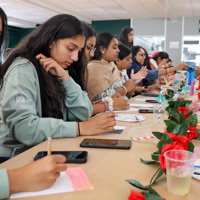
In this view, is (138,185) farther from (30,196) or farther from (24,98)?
(24,98)

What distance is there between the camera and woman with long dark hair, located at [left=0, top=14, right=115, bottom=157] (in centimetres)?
112

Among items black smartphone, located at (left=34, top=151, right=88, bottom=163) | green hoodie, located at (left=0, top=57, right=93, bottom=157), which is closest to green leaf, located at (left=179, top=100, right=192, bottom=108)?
Answer: green hoodie, located at (left=0, top=57, right=93, bottom=157)

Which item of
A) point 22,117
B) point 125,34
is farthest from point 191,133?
point 125,34

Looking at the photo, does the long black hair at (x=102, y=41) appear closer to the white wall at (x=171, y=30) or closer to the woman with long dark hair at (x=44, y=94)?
the woman with long dark hair at (x=44, y=94)

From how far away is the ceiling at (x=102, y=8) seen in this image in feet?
23.5

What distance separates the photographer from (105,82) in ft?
8.00

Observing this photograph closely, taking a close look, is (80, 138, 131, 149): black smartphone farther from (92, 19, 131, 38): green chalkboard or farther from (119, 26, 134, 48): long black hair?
(92, 19, 131, 38): green chalkboard

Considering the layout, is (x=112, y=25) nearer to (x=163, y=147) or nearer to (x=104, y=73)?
(x=104, y=73)

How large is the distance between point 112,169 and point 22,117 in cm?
47

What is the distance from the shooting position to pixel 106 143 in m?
1.08

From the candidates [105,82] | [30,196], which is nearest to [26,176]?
[30,196]

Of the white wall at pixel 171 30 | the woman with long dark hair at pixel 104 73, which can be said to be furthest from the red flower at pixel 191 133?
the white wall at pixel 171 30

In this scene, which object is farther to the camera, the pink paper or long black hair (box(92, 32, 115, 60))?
long black hair (box(92, 32, 115, 60))

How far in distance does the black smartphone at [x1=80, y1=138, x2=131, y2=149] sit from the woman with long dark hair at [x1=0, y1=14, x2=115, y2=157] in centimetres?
11
